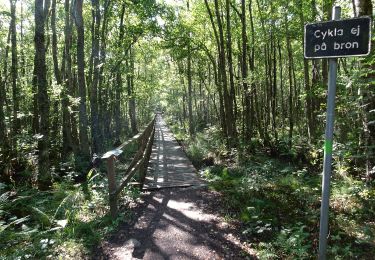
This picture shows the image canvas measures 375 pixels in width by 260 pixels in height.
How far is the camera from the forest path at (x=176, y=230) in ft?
16.3

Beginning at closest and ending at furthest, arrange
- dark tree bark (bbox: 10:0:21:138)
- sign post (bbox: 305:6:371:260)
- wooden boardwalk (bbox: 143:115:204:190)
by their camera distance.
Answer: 1. sign post (bbox: 305:6:371:260)
2. wooden boardwalk (bbox: 143:115:204:190)
3. dark tree bark (bbox: 10:0:21:138)

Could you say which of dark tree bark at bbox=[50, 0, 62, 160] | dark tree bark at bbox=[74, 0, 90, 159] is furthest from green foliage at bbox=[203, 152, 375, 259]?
dark tree bark at bbox=[50, 0, 62, 160]

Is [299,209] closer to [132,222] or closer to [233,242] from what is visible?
[233,242]

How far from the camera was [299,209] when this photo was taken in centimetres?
613

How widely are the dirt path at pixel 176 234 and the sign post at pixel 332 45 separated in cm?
225

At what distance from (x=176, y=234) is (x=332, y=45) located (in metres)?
4.19

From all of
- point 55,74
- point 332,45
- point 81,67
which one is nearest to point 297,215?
point 332,45

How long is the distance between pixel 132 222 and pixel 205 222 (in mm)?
1469

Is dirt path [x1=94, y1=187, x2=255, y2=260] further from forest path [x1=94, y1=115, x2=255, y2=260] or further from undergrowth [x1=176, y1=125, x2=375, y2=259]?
undergrowth [x1=176, y1=125, x2=375, y2=259]

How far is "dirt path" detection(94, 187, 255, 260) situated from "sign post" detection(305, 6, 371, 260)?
225cm

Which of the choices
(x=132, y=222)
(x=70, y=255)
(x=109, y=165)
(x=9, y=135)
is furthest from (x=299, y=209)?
(x=9, y=135)

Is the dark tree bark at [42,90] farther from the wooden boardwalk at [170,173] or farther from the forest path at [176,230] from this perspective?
the forest path at [176,230]

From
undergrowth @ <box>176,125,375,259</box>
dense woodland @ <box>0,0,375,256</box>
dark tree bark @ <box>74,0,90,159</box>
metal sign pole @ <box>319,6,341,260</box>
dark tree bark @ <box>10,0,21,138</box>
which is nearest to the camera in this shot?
metal sign pole @ <box>319,6,341,260</box>

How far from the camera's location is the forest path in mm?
4969
